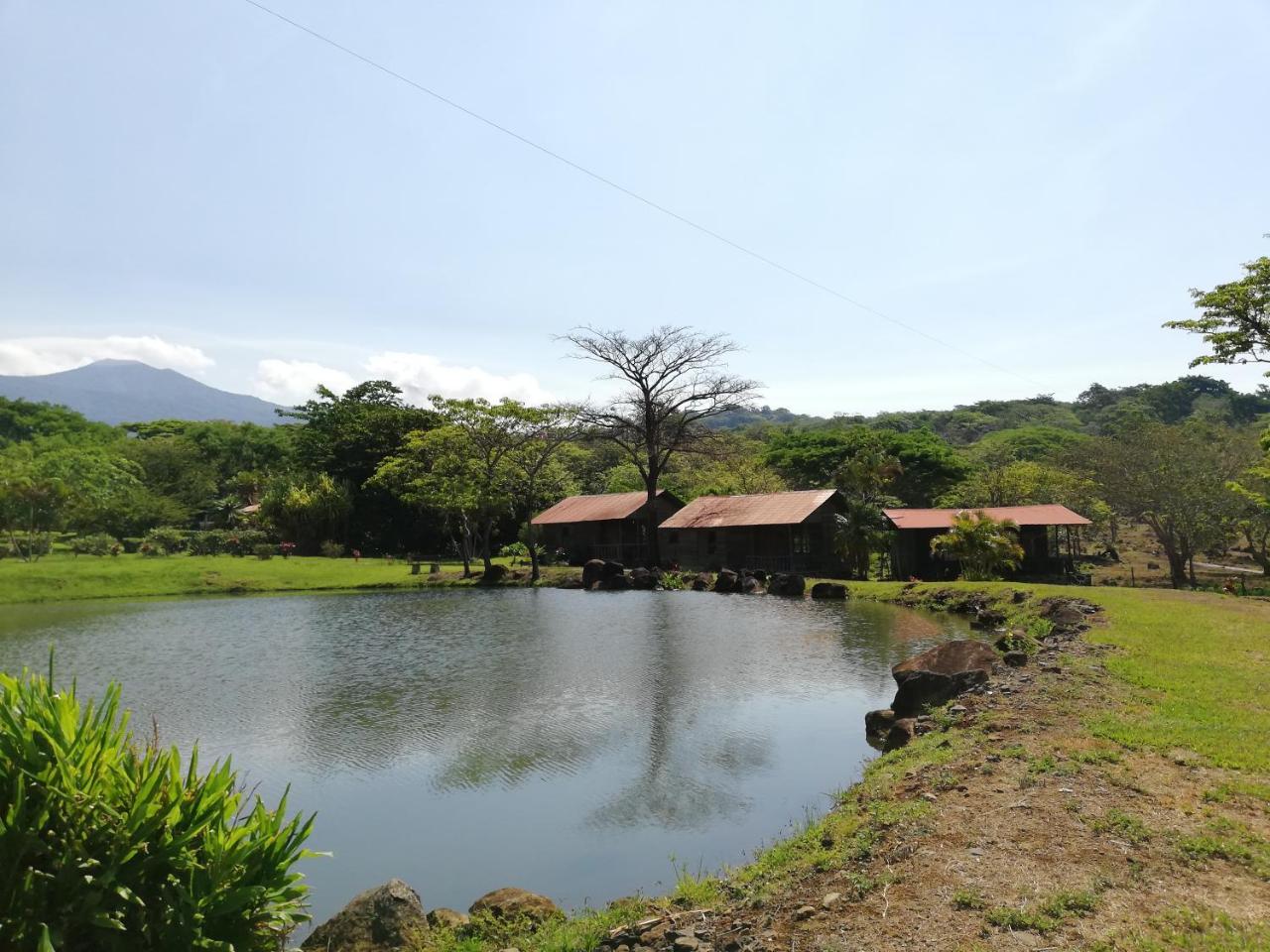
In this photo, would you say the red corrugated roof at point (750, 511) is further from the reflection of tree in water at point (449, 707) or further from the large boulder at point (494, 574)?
the reflection of tree in water at point (449, 707)

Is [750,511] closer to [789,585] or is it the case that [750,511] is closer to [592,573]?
[789,585]

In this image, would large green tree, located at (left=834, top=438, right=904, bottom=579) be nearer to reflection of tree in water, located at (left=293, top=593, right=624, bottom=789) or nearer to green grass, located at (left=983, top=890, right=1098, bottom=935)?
reflection of tree in water, located at (left=293, top=593, right=624, bottom=789)

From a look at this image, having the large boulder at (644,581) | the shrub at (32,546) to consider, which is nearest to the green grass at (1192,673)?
the large boulder at (644,581)

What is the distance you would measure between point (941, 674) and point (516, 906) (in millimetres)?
8281

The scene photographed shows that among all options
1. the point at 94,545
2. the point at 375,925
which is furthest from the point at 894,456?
the point at 375,925

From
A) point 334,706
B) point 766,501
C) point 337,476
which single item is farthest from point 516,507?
point 334,706

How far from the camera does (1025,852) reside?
5777mm

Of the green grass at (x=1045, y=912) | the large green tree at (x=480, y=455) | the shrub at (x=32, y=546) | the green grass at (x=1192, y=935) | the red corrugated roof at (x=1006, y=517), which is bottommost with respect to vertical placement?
the green grass at (x=1045, y=912)

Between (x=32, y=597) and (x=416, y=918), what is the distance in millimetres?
37755

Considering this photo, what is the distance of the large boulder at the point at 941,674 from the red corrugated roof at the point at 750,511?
23.5 m

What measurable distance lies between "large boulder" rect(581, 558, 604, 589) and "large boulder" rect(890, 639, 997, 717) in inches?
990

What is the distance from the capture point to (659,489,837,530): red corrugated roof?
122 feet

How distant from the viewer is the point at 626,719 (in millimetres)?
12547

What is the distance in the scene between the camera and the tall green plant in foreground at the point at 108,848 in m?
3.69
